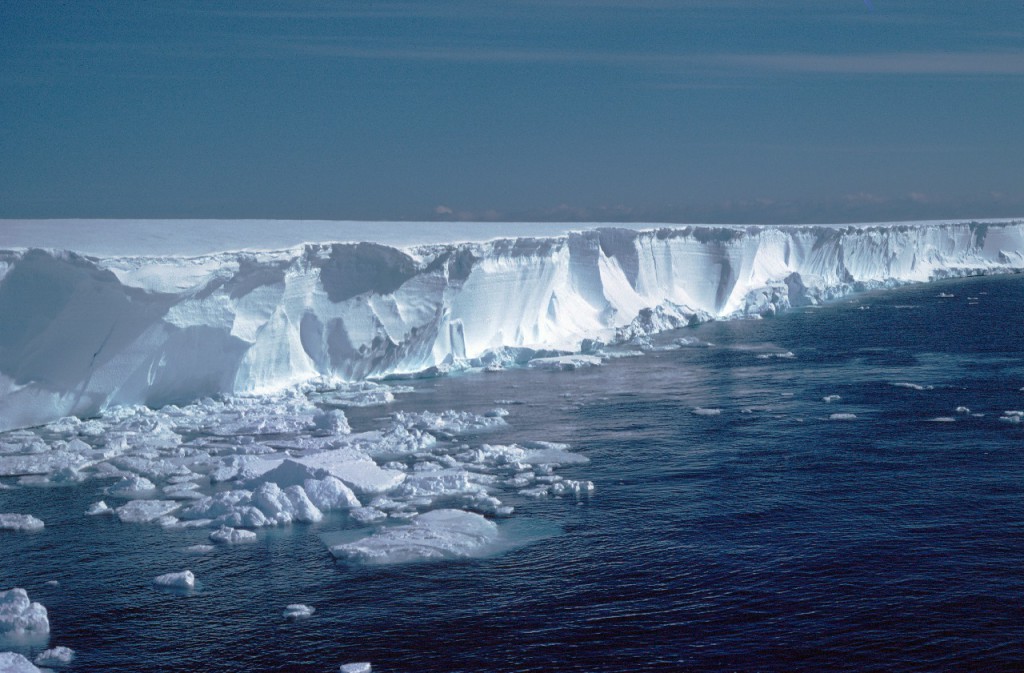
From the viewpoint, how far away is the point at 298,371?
1989cm

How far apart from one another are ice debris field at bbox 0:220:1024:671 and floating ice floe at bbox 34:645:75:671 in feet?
0.04

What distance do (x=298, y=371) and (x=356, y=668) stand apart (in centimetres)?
1283

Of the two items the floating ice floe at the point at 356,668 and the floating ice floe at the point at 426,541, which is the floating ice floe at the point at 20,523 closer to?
the floating ice floe at the point at 426,541

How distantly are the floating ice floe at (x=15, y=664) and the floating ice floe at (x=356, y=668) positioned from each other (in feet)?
7.45

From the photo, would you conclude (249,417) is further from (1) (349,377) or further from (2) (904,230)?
(2) (904,230)

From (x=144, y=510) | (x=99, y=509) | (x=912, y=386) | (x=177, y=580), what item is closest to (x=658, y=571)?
(x=177, y=580)

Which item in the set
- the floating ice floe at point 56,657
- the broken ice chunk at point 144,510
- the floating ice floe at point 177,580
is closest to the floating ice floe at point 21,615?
the floating ice floe at point 56,657

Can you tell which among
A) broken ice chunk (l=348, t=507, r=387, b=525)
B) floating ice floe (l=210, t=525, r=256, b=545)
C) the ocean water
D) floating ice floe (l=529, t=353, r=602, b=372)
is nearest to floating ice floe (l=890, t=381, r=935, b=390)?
the ocean water

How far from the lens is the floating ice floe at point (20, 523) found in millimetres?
11172

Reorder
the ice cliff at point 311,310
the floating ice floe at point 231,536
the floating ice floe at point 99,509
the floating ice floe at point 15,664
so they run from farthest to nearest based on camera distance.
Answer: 1. the ice cliff at point 311,310
2. the floating ice floe at point 99,509
3. the floating ice floe at point 231,536
4. the floating ice floe at point 15,664

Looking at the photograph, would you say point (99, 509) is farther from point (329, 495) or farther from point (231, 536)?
point (329, 495)

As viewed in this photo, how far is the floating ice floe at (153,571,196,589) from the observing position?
934cm

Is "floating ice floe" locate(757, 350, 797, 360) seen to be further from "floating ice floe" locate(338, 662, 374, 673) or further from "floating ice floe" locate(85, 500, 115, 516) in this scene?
"floating ice floe" locate(338, 662, 374, 673)

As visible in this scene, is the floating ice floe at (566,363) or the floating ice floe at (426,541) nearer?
the floating ice floe at (426,541)
